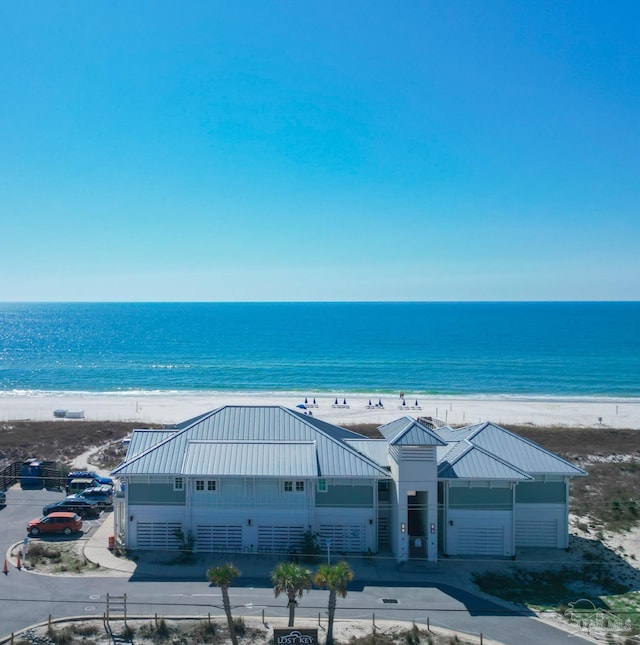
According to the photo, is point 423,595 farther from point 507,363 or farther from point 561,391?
point 507,363

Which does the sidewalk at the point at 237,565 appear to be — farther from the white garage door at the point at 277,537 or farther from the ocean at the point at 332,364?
the ocean at the point at 332,364

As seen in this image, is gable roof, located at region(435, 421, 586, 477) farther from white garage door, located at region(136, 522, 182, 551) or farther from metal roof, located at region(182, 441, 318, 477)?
white garage door, located at region(136, 522, 182, 551)

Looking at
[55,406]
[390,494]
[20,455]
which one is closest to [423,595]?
[390,494]

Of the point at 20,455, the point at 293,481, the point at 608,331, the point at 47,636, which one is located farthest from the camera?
the point at 608,331

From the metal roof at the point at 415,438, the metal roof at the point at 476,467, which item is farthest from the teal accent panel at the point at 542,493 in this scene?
the metal roof at the point at 415,438

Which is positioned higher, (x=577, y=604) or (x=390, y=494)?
(x=390, y=494)

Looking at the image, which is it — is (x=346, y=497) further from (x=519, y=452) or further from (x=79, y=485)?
(x=79, y=485)

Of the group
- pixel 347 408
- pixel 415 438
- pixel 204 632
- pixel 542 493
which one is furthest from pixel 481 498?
pixel 347 408
